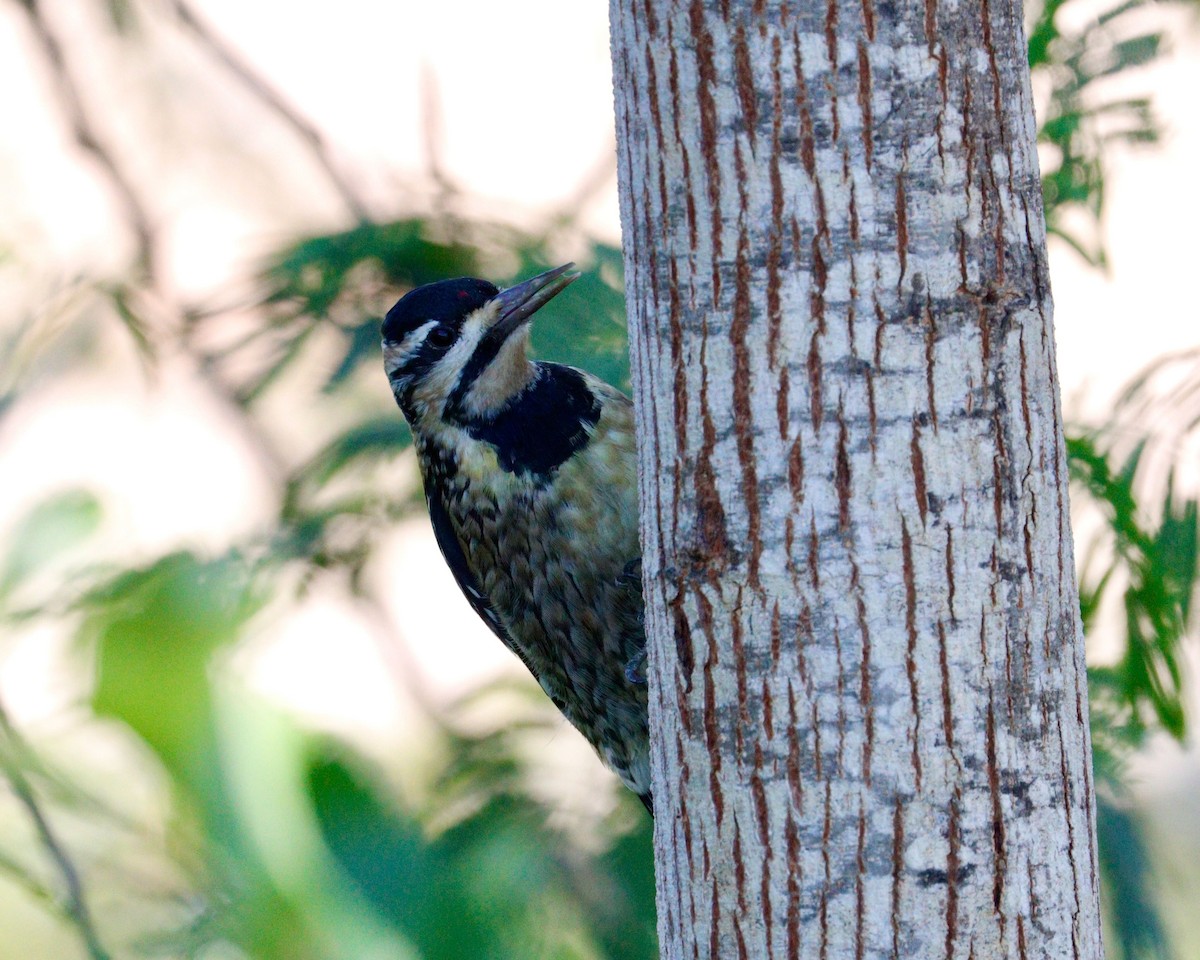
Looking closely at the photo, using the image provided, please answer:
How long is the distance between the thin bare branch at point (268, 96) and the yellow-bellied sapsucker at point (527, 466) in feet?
4.30

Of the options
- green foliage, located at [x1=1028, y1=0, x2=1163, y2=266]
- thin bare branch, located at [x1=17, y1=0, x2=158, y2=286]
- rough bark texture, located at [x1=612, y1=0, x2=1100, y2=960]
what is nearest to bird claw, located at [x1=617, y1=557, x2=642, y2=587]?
rough bark texture, located at [x1=612, y1=0, x2=1100, y2=960]

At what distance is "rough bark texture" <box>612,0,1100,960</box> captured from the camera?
102 centimetres

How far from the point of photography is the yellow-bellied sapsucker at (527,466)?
6.89ft

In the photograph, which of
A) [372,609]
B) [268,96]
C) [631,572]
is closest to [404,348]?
[631,572]

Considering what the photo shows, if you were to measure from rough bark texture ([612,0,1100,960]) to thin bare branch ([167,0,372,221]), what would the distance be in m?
2.47

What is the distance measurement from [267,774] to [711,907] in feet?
5.39

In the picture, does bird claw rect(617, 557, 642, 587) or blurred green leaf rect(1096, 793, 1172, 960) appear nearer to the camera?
bird claw rect(617, 557, 642, 587)

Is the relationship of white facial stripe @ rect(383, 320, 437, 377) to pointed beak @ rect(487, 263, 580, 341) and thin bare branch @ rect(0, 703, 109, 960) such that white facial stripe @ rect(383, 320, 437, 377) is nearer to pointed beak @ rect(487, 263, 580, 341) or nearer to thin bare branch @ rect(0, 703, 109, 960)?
pointed beak @ rect(487, 263, 580, 341)

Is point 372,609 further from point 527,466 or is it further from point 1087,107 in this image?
point 1087,107

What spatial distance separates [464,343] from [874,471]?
1212mm

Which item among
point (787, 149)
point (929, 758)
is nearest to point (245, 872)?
point (929, 758)

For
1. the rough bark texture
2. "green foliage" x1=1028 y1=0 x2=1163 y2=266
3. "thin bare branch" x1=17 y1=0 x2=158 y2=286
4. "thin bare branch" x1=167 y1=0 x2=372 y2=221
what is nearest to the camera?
the rough bark texture

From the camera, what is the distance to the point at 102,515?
270cm

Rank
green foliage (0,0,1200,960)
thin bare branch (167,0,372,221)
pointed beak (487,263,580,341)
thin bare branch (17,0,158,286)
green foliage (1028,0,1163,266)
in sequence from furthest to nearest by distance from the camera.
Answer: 1. thin bare branch (17,0,158,286)
2. thin bare branch (167,0,372,221)
3. green foliage (1028,0,1163,266)
4. green foliage (0,0,1200,960)
5. pointed beak (487,263,580,341)
